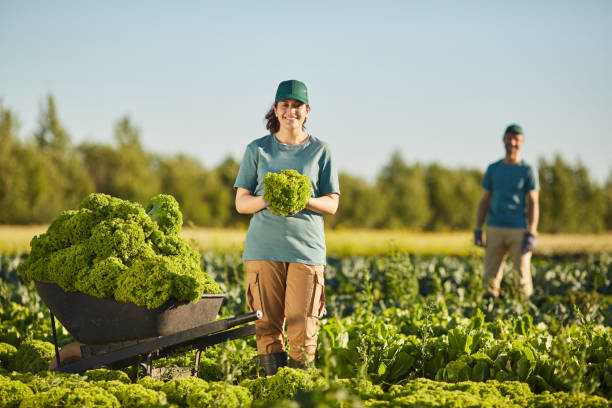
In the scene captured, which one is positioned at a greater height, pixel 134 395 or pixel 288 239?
pixel 288 239

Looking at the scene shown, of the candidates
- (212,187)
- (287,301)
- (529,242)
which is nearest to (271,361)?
(287,301)

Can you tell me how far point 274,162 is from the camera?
336 centimetres

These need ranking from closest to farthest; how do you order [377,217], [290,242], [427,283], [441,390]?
[441,390] → [290,242] → [427,283] → [377,217]

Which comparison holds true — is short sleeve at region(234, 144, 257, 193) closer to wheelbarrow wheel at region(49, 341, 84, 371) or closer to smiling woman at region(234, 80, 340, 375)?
smiling woman at region(234, 80, 340, 375)

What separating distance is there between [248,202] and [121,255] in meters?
0.78

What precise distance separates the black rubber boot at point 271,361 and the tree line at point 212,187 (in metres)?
18.9

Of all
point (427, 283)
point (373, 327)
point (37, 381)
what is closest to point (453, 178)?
point (427, 283)

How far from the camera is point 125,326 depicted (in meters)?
3.00

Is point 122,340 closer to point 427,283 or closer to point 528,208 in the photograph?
point 528,208

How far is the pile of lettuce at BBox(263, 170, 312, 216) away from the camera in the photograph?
2941 millimetres

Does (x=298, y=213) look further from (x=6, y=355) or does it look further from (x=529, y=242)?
(x=529, y=242)

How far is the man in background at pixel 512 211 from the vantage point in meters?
6.32

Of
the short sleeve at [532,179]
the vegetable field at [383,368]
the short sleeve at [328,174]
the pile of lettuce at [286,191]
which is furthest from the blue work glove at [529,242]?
the pile of lettuce at [286,191]

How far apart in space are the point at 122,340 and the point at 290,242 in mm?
1084
